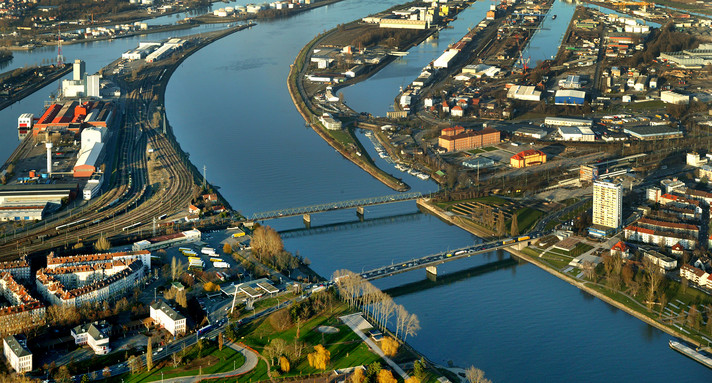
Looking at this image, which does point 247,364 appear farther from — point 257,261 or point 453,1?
point 453,1

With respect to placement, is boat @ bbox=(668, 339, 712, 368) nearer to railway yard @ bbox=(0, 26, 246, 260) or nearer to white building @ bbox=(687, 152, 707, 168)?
white building @ bbox=(687, 152, 707, 168)

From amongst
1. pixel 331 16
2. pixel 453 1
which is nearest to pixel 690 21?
pixel 453 1

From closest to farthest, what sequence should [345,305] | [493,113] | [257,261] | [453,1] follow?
[345,305] < [257,261] < [493,113] < [453,1]

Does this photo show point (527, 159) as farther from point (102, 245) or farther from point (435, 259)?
point (102, 245)

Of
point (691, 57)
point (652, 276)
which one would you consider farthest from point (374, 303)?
point (691, 57)

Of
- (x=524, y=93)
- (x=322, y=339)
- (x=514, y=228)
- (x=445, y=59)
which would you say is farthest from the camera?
(x=445, y=59)

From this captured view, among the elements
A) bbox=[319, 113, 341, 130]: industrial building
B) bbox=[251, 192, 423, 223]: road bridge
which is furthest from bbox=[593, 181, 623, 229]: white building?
bbox=[319, 113, 341, 130]: industrial building
